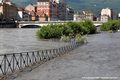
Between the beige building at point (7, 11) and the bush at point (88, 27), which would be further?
the beige building at point (7, 11)

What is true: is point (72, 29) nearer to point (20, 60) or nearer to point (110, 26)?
point (110, 26)

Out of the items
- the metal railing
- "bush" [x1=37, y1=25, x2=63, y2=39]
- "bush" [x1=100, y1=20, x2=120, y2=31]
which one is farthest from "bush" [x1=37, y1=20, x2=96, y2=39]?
"bush" [x1=100, y1=20, x2=120, y2=31]

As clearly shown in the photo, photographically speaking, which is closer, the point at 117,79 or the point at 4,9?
the point at 117,79

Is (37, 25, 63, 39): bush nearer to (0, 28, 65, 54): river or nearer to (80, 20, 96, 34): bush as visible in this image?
(0, 28, 65, 54): river

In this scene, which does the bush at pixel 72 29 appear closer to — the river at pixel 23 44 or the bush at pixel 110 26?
the river at pixel 23 44

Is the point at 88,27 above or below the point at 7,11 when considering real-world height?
below

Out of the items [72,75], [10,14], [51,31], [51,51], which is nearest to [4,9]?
[10,14]

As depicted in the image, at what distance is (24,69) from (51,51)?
30.8 ft

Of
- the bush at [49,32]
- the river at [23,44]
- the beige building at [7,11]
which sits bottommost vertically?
the river at [23,44]

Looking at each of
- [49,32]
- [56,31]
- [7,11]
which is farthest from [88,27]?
[7,11]

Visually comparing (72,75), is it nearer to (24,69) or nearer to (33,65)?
(24,69)

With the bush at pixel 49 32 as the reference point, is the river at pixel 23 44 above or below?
below

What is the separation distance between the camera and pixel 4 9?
180750 millimetres

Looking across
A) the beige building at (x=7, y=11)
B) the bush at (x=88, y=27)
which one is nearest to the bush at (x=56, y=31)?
the bush at (x=88, y=27)
